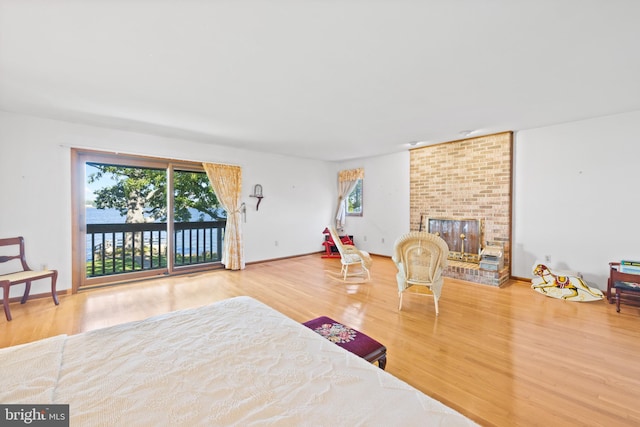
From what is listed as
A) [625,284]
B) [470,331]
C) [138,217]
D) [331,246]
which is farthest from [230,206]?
[625,284]

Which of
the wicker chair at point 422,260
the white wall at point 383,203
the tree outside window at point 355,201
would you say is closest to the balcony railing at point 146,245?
the tree outside window at point 355,201

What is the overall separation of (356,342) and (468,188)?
435cm

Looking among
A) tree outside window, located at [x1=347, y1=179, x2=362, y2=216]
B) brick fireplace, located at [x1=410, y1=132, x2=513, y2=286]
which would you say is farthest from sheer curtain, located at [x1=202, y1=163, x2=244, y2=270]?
brick fireplace, located at [x1=410, y1=132, x2=513, y2=286]

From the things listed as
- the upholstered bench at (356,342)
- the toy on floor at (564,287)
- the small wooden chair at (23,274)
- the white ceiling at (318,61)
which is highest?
the white ceiling at (318,61)

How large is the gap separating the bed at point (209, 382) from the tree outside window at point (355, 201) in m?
5.94

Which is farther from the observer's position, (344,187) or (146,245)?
(344,187)

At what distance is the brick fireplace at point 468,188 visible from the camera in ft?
14.9

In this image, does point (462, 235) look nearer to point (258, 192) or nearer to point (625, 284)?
point (625, 284)

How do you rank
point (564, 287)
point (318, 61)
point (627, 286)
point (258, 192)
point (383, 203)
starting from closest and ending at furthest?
1. point (318, 61)
2. point (627, 286)
3. point (564, 287)
4. point (258, 192)
5. point (383, 203)

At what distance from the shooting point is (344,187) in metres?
7.38

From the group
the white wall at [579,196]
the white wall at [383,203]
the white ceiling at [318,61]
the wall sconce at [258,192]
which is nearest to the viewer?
the white ceiling at [318,61]

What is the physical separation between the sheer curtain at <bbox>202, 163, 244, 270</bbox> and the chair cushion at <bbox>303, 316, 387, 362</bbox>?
12.0 feet

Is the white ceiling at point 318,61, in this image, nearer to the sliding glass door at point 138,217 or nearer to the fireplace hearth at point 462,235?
the sliding glass door at point 138,217

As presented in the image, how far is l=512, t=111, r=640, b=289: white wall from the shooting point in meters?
3.63
